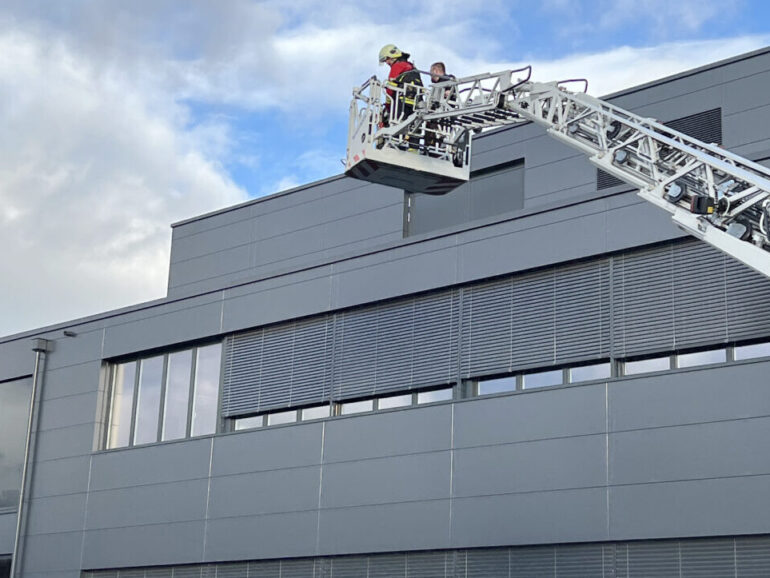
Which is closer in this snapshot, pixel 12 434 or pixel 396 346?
pixel 396 346

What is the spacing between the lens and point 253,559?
27047 millimetres

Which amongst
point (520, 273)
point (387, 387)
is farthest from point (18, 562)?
point (520, 273)

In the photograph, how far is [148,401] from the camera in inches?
1233

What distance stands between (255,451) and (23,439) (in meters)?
9.32

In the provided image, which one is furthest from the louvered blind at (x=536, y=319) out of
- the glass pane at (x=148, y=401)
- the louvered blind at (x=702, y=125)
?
the glass pane at (x=148, y=401)

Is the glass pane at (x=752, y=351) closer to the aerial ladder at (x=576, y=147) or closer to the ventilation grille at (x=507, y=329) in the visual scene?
the ventilation grille at (x=507, y=329)

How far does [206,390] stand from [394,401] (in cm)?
608

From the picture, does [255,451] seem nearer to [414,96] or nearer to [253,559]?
[253,559]

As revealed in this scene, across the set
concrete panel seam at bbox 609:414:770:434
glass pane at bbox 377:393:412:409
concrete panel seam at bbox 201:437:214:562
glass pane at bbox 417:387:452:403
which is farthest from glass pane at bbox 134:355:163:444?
concrete panel seam at bbox 609:414:770:434

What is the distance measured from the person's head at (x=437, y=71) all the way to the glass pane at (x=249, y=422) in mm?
11584

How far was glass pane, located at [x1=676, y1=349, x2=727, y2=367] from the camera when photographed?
69.5 ft

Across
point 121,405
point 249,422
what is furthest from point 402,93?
point 121,405

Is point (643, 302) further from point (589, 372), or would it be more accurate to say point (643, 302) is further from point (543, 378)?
point (543, 378)

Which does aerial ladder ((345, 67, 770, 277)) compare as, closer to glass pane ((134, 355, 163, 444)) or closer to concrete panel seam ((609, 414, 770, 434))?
concrete panel seam ((609, 414, 770, 434))
